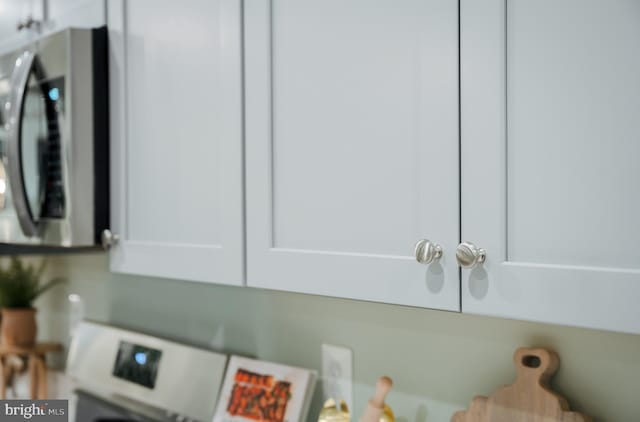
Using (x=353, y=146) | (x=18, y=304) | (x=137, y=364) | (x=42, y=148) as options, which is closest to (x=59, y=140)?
(x=42, y=148)

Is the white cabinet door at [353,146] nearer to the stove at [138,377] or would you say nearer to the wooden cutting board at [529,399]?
the wooden cutting board at [529,399]

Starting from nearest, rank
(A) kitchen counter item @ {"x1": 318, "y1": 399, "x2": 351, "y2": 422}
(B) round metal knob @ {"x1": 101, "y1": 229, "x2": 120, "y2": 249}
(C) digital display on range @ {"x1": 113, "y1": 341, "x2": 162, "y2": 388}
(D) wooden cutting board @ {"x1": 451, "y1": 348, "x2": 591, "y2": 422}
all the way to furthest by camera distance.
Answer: (D) wooden cutting board @ {"x1": 451, "y1": 348, "x2": 591, "y2": 422} < (A) kitchen counter item @ {"x1": 318, "y1": 399, "x2": 351, "y2": 422} < (B) round metal knob @ {"x1": 101, "y1": 229, "x2": 120, "y2": 249} < (C) digital display on range @ {"x1": 113, "y1": 341, "x2": 162, "y2": 388}

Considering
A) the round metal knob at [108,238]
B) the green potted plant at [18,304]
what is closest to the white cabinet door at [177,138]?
the round metal knob at [108,238]

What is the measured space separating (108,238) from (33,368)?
93cm

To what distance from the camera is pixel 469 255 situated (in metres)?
0.81

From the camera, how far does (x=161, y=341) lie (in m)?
1.72

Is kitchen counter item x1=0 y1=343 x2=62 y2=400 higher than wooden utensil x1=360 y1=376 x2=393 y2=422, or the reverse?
wooden utensil x1=360 y1=376 x2=393 y2=422

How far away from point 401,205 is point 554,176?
214 millimetres

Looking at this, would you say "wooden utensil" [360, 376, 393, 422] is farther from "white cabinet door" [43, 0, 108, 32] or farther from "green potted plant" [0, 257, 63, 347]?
"green potted plant" [0, 257, 63, 347]

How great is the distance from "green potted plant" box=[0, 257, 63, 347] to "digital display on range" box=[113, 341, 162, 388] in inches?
17.4

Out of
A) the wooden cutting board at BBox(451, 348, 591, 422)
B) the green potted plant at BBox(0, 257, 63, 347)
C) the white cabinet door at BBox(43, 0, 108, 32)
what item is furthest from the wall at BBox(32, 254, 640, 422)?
the white cabinet door at BBox(43, 0, 108, 32)

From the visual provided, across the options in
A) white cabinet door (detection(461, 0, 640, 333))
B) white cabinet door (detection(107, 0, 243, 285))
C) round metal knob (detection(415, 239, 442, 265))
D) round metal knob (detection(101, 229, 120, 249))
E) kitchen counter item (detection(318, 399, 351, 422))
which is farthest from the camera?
round metal knob (detection(101, 229, 120, 249))

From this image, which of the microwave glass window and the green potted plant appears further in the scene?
the green potted plant

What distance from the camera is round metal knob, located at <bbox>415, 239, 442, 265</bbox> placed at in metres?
0.85
